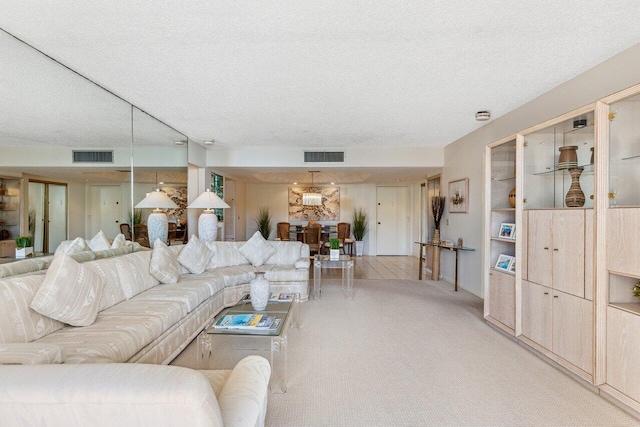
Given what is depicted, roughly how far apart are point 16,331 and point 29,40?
1.92 meters

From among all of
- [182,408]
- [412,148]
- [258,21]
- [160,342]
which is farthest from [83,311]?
[412,148]

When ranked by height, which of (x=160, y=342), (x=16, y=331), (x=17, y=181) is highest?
(x=17, y=181)

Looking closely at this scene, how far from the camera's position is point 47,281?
205cm

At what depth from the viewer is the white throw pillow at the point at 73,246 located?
2.75 m

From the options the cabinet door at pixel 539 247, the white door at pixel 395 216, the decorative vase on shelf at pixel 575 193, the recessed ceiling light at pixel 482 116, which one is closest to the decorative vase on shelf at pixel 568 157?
the decorative vase on shelf at pixel 575 193

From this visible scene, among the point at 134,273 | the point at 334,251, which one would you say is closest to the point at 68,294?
the point at 134,273

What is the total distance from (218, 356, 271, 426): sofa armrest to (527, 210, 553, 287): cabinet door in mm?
2434

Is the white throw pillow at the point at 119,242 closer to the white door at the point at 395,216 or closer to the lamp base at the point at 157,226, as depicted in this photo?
the lamp base at the point at 157,226

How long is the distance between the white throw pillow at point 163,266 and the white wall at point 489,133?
3.94 meters

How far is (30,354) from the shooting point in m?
1.35

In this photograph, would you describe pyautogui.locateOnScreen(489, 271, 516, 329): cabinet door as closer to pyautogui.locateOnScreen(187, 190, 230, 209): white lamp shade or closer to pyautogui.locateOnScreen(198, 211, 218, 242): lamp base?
pyautogui.locateOnScreen(187, 190, 230, 209): white lamp shade

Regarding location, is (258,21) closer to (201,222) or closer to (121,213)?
(121,213)

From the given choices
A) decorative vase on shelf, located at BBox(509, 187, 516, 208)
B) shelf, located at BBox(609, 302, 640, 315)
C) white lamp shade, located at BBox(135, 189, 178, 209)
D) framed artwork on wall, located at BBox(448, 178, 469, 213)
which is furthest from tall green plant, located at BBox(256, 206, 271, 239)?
shelf, located at BBox(609, 302, 640, 315)

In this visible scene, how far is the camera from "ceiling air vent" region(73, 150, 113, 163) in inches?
119
